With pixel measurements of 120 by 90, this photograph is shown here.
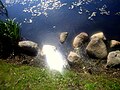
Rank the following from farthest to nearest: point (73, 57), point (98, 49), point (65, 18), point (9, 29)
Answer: point (65, 18) → point (9, 29) → point (98, 49) → point (73, 57)

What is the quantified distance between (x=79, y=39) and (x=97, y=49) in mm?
1350

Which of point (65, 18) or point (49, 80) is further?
point (65, 18)

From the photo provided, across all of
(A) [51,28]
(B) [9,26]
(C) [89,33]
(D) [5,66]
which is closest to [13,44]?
(B) [9,26]

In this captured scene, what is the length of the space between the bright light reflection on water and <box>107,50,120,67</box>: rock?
203cm

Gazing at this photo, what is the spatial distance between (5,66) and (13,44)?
6.22 feet

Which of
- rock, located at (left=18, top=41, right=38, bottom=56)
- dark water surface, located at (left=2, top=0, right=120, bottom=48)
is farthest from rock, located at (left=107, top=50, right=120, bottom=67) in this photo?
rock, located at (left=18, top=41, right=38, bottom=56)

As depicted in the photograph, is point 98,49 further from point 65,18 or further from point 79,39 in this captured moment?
point 65,18

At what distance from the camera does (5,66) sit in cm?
1073

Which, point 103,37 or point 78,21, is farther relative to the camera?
point 78,21

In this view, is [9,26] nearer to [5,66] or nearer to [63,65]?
[5,66]

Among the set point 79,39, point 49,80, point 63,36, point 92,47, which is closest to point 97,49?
point 92,47

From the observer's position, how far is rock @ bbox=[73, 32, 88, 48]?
1215cm

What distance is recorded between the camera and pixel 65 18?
1487 cm

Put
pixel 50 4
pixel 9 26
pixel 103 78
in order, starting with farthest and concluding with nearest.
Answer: pixel 50 4
pixel 9 26
pixel 103 78
